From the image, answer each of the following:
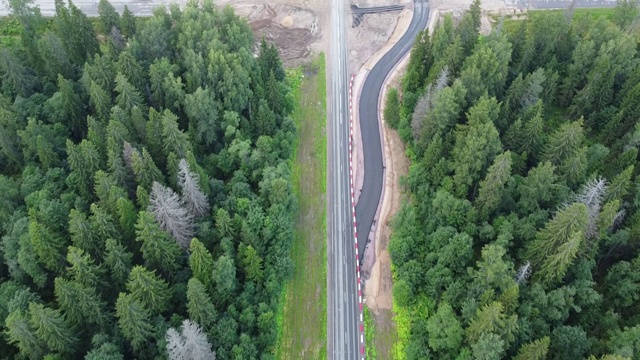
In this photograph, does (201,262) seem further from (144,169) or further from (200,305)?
(144,169)

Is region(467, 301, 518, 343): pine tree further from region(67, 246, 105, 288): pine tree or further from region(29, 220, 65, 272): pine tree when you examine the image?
region(29, 220, 65, 272): pine tree

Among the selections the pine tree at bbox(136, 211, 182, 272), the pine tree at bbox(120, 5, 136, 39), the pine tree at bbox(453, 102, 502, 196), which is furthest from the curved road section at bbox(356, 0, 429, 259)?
the pine tree at bbox(120, 5, 136, 39)

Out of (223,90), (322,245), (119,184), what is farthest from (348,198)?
(119,184)

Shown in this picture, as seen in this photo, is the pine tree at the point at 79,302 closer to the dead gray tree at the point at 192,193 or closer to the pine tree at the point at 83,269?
the pine tree at the point at 83,269

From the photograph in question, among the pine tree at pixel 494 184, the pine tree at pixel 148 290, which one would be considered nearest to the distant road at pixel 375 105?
the pine tree at pixel 494 184

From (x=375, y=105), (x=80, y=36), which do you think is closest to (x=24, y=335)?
(x=80, y=36)
